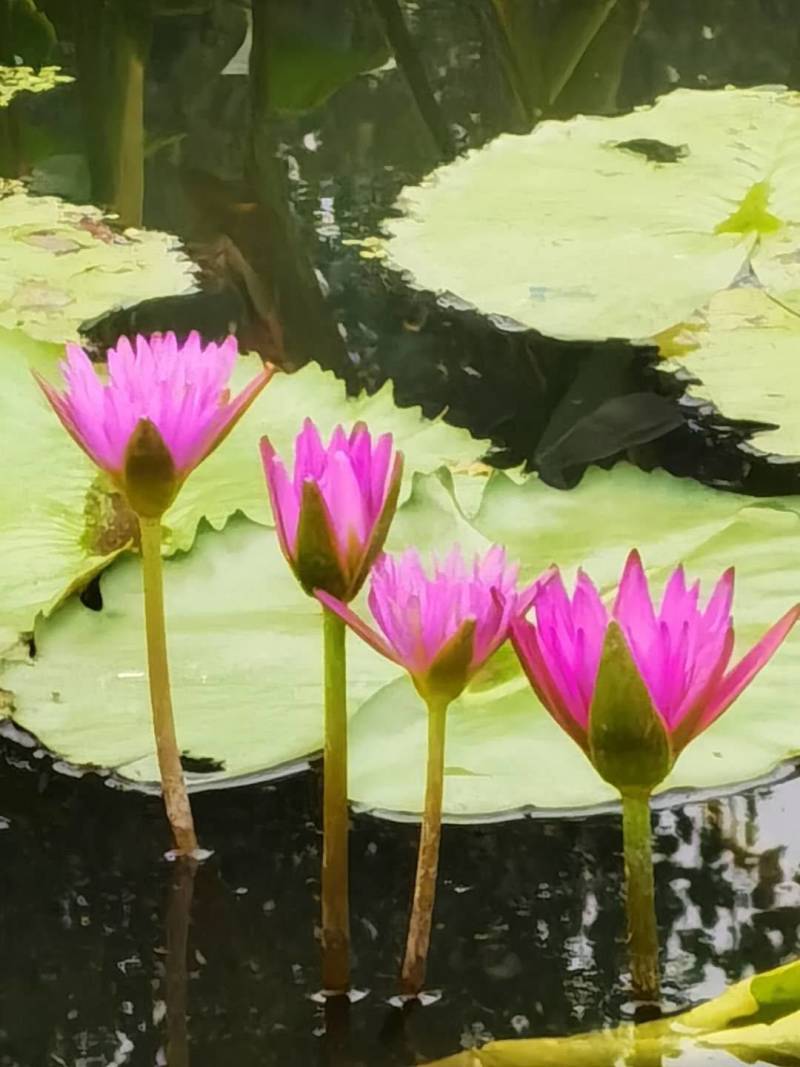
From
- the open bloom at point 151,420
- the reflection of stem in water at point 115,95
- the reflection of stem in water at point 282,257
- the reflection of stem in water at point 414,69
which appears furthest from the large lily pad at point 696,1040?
the reflection of stem in water at point 414,69

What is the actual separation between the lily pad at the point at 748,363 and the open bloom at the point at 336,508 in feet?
1.61

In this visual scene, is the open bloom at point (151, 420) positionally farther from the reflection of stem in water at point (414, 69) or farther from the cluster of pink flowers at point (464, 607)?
the reflection of stem in water at point (414, 69)

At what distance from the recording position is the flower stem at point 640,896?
0.41 meters

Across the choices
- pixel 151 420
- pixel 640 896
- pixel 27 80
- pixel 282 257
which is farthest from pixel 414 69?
pixel 640 896

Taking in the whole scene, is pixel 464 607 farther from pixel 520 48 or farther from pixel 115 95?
pixel 520 48

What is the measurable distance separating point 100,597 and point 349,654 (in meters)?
0.15

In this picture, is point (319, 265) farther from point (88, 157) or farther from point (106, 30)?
point (106, 30)

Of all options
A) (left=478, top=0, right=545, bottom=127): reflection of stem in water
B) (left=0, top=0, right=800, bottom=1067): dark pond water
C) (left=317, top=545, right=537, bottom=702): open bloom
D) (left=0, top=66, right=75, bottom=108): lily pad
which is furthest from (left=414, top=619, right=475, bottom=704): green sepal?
(left=0, top=66, right=75, bottom=108): lily pad

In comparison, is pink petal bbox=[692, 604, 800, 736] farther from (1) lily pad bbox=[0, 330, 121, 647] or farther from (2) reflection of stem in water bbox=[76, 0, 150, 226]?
(2) reflection of stem in water bbox=[76, 0, 150, 226]

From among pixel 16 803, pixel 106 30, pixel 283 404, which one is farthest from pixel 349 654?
pixel 106 30

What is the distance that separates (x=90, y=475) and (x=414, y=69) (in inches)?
42.9

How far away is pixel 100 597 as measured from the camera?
0.71m

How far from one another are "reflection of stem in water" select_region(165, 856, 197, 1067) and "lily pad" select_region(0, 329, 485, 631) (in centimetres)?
21

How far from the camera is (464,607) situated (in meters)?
0.41
